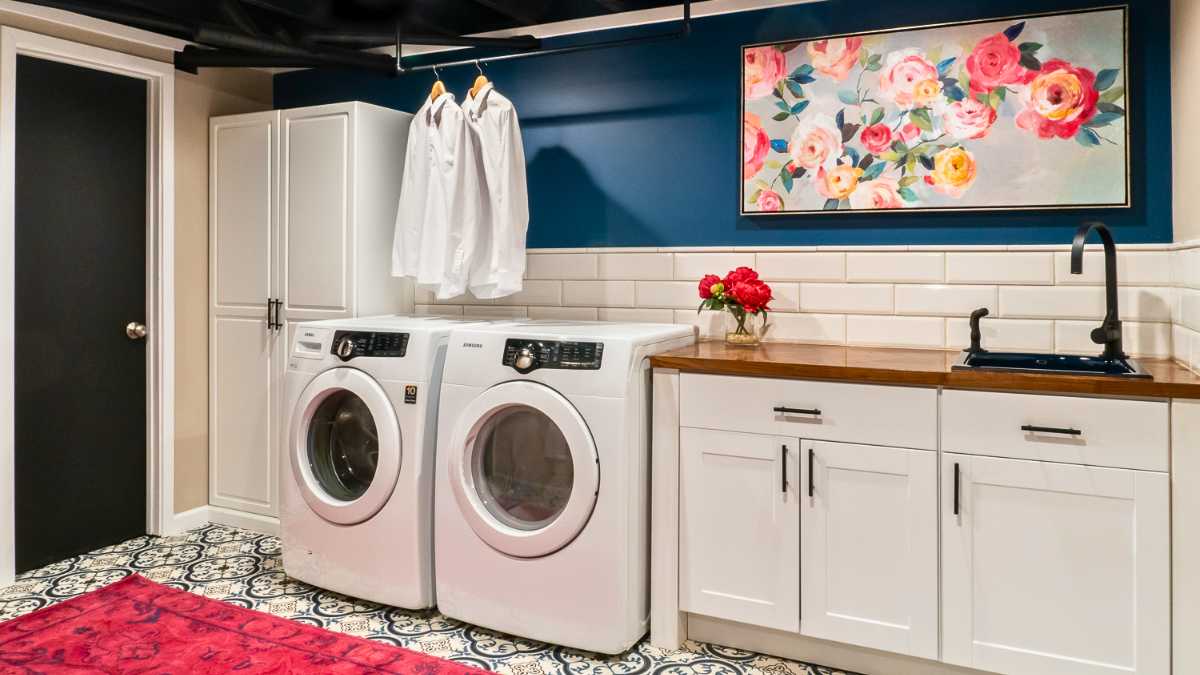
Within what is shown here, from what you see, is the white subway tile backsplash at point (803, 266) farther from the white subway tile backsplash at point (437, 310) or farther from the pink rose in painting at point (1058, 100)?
the white subway tile backsplash at point (437, 310)

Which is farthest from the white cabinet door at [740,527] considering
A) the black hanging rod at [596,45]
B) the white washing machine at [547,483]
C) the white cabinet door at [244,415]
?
the white cabinet door at [244,415]

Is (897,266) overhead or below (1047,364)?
overhead

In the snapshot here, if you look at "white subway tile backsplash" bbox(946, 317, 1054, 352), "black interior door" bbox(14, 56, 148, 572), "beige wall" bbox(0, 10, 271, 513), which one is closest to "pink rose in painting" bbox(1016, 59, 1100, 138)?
"white subway tile backsplash" bbox(946, 317, 1054, 352)

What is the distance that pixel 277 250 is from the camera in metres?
3.63

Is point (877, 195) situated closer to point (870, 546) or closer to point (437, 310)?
point (870, 546)

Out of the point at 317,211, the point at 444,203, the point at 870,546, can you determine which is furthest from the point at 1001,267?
the point at 317,211

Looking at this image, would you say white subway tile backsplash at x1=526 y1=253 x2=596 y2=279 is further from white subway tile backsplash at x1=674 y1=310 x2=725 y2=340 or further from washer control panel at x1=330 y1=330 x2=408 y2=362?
washer control panel at x1=330 y1=330 x2=408 y2=362

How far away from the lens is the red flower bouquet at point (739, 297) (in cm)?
290

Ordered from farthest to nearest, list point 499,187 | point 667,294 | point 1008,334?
point 667,294 → point 499,187 → point 1008,334

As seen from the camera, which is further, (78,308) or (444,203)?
(78,308)

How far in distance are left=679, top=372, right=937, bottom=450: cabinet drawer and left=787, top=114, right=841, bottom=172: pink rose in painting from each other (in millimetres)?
1006

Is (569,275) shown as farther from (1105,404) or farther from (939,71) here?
(1105,404)

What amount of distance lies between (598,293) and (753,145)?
893 millimetres

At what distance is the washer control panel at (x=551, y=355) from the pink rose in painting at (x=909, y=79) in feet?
4.69
